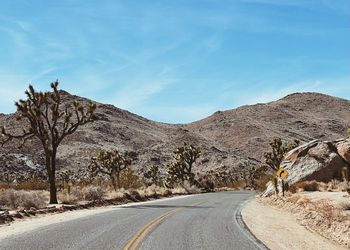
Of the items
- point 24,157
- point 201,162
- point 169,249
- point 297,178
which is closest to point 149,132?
point 201,162

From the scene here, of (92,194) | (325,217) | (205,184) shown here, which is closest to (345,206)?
(325,217)

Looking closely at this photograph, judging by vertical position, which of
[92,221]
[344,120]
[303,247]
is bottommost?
[303,247]

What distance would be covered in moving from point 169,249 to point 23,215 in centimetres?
1113

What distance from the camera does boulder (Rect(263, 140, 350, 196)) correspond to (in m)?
33.8

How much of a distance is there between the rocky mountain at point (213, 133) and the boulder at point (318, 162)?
185 ft

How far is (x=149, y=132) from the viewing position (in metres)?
136

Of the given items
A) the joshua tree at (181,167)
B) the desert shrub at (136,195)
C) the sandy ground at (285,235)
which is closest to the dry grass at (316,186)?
the sandy ground at (285,235)

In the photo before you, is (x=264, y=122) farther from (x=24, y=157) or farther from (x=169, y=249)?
(x=169, y=249)

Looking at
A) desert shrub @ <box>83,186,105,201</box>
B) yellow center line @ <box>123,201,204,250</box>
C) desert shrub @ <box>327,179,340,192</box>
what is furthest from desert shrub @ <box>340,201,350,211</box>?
desert shrub @ <box>83,186,105,201</box>

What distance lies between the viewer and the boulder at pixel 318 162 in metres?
33.8

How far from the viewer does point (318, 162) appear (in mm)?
34375

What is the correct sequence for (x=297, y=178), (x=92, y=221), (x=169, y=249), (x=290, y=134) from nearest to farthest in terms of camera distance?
1. (x=169, y=249)
2. (x=92, y=221)
3. (x=297, y=178)
4. (x=290, y=134)

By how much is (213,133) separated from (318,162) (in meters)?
110

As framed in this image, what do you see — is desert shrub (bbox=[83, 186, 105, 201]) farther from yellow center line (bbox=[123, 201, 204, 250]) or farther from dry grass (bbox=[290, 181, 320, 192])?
dry grass (bbox=[290, 181, 320, 192])
